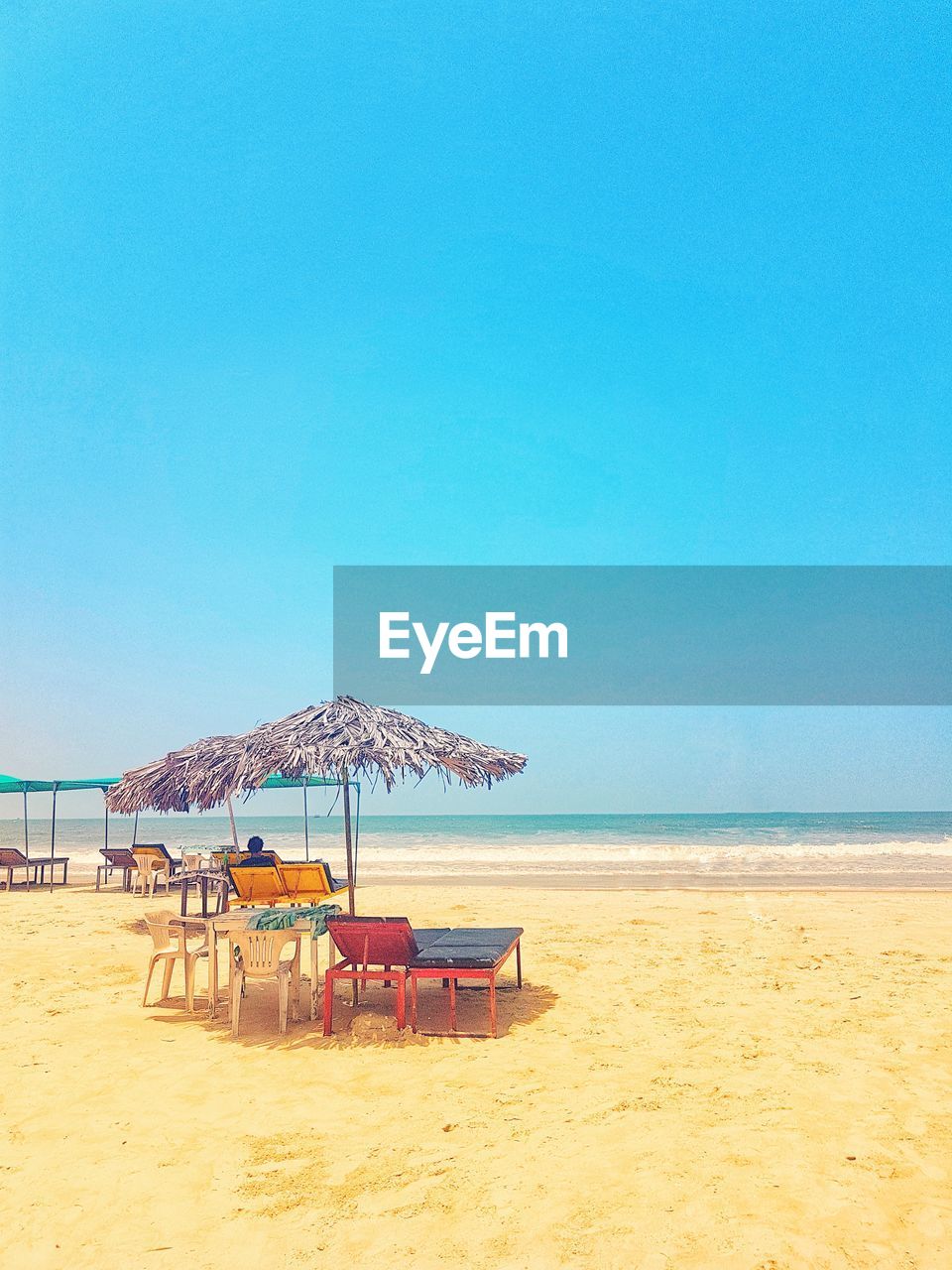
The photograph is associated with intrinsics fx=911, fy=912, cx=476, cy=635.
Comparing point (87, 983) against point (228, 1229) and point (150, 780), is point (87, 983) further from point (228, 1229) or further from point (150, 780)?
point (228, 1229)

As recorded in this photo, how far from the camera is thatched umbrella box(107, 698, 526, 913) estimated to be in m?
7.06

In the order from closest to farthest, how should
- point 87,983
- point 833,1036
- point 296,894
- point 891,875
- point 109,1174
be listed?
point 109,1174, point 833,1036, point 87,983, point 296,894, point 891,875

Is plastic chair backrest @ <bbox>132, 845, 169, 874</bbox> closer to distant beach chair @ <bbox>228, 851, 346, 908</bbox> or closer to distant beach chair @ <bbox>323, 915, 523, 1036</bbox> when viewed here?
distant beach chair @ <bbox>228, 851, 346, 908</bbox>

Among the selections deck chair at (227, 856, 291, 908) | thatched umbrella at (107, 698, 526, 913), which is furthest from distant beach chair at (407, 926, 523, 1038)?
deck chair at (227, 856, 291, 908)

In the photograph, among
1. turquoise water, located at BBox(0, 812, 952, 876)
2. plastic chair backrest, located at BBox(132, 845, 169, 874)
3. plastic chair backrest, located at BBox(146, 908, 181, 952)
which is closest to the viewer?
plastic chair backrest, located at BBox(146, 908, 181, 952)

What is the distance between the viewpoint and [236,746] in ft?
25.4

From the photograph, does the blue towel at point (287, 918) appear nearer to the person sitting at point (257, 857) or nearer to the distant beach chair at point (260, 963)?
the distant beach chair at point (260, 963)

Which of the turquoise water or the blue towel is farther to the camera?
the turquoise water

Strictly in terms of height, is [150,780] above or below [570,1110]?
above

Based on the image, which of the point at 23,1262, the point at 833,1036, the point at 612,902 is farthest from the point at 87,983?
the point at 612,902

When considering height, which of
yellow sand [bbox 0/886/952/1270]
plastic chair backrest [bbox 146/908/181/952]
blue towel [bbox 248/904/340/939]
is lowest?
yellow sand [bbox 0/886/952/1270]

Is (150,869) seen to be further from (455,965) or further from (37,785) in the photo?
(455,965)

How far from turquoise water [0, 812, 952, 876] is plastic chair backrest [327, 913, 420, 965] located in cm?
1643

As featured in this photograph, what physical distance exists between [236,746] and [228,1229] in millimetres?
4645
